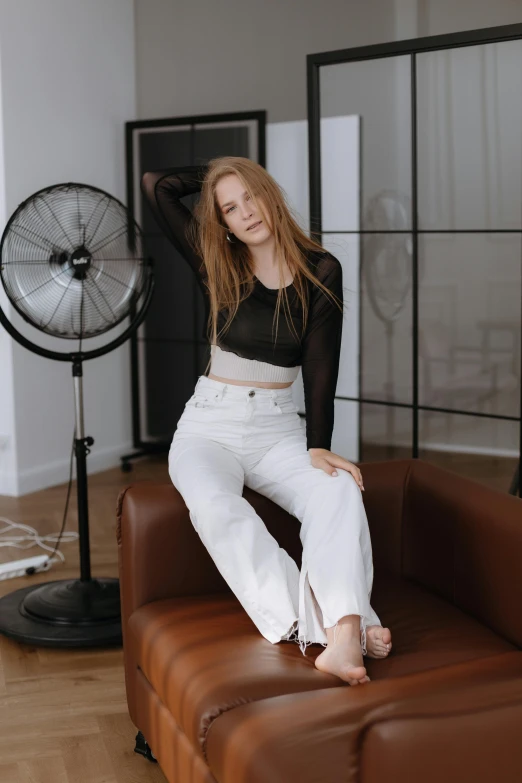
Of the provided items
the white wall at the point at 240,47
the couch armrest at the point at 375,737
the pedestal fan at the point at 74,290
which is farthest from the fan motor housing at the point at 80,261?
the white wall at the point at 240,47

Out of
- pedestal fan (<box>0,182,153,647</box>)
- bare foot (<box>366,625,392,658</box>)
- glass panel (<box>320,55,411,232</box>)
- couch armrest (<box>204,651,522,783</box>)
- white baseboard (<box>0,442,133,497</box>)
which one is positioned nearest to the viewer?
couch armrest (<box>204,651,522,783</box>)

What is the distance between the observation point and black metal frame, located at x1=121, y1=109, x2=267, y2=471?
4.71 meters

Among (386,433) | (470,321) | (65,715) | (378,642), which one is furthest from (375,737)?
(470,321)

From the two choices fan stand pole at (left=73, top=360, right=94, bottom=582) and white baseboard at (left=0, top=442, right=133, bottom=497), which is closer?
fan stand pole at (left=73, top=360, right=94, bottom=582)

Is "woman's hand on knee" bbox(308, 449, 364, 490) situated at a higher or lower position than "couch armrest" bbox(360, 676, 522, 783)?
higher

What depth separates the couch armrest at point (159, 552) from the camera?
82.5 inches

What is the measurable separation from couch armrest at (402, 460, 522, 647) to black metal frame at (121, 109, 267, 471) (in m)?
2.79

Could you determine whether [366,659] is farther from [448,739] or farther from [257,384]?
[257,384]

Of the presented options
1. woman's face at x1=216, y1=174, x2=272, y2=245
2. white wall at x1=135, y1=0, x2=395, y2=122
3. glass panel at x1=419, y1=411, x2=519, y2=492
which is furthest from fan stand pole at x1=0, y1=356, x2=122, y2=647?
white wall at x1=135, y1=0, x2=395, y2=122

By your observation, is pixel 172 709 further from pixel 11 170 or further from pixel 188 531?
pixel 11 170

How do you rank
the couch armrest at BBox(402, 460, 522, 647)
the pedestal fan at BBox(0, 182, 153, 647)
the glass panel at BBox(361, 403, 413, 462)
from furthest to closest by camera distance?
the glass panel at BBox(361, 403, 413, 462)
the pedestal fan at BBox(0, 182, 153, 647)
the couch armrest at BBox(402, 460, 522, 647)

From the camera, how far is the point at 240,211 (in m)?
2.32

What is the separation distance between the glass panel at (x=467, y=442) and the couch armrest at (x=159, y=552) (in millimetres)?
2942

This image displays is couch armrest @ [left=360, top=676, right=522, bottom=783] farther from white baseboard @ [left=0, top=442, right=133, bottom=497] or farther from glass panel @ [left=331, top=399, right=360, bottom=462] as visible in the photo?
white baseboard @ [left=0, top=442, right=133, bottom=497]
